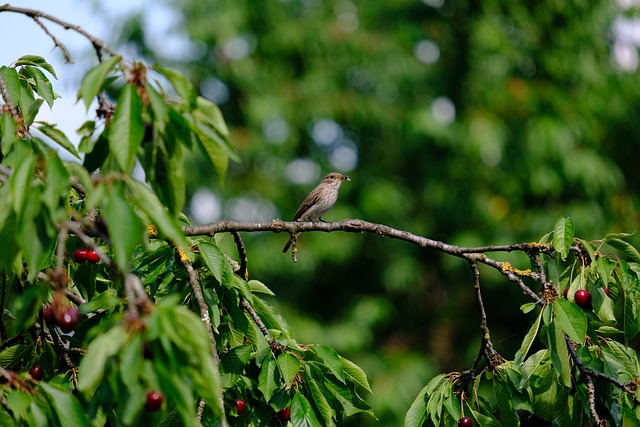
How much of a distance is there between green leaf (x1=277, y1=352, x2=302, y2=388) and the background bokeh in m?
11.2

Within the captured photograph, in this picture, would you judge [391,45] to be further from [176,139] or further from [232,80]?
[176,139]

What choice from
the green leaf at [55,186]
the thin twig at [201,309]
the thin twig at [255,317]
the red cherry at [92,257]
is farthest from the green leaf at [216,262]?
the green leaf at [55,186]

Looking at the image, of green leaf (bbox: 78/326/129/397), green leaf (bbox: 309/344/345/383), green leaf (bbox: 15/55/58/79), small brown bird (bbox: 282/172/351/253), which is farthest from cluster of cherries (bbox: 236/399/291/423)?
small brown bird (bbox: 282/172/351/253)

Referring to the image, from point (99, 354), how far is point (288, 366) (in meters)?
1.35

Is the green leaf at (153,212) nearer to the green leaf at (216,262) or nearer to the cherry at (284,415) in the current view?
the green leaf at (216,262)

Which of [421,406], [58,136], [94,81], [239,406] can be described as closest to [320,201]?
[421,406]

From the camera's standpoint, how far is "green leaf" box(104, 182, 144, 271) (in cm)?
201

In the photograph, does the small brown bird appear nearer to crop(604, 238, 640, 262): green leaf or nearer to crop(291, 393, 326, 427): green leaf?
crop(604, 238, 640, 262): green leaf

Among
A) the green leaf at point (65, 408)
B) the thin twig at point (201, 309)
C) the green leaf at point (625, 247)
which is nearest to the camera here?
the green leaf at point (65, 408)

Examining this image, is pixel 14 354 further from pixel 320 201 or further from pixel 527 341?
pixel 320 201

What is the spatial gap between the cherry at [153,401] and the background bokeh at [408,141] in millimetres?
12310

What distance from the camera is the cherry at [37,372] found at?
3.13 metres

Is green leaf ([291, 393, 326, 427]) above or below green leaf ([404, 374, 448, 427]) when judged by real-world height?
above

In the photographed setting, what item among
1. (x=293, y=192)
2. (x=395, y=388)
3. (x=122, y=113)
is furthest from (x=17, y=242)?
(x=293, y=192)
